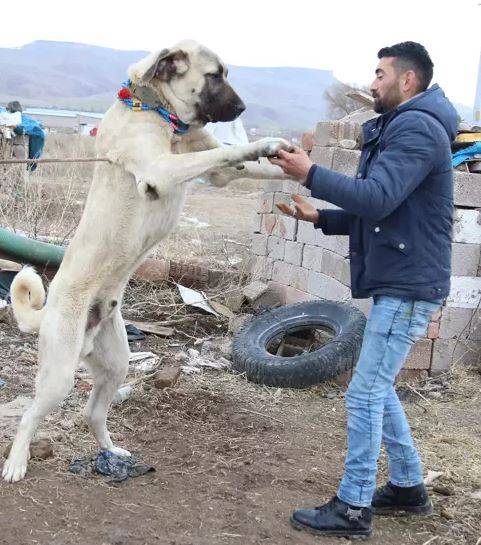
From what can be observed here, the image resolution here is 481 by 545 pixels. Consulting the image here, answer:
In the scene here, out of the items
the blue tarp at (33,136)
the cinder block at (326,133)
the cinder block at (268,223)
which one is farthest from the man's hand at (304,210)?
the blue tarp at (33,136)

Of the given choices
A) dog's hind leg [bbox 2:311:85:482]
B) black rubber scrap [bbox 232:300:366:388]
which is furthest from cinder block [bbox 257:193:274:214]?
dog's hind leg [bbox 2:311:85:482]

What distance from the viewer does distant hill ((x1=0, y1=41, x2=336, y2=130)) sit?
120 m

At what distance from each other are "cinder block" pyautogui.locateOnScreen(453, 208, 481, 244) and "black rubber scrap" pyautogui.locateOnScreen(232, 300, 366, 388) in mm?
1121

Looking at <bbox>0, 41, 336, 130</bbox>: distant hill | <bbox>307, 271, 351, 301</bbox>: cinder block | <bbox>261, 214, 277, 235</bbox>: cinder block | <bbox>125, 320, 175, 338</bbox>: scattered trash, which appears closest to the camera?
<bbox>307, 271, 351, 301</bbox>: cinder block

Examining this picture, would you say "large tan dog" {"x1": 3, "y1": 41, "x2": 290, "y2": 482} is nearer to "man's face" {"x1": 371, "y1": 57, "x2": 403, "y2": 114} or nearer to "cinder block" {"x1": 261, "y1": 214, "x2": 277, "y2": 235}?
"man's face" {"x1": 371, "y1": 57, "x2": 403, "y2": 114}

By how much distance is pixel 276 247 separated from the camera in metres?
7.78

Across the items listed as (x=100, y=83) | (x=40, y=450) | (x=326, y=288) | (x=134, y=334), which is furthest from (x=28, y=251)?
(x=100, y=83)

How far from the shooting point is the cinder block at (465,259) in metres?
6.30

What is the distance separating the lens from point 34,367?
5910 millimetres

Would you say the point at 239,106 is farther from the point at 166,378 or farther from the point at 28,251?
the point at 28,251

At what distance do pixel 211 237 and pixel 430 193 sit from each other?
9.22 meters

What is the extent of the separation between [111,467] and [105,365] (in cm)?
55

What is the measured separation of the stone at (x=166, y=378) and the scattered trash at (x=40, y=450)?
1364 millimetres

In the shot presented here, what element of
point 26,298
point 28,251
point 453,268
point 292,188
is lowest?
point 28,251
